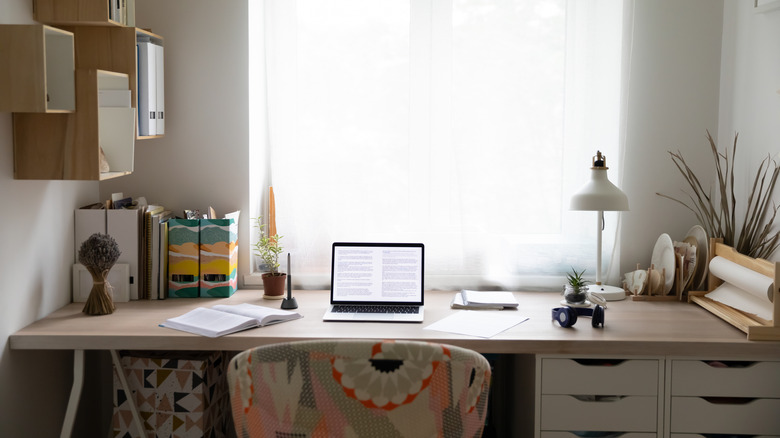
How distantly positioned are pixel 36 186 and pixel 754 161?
234 centimetres

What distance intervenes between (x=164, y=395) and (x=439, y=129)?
4.47 ft

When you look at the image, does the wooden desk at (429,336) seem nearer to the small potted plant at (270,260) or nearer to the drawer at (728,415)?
the drawer at (728,415)

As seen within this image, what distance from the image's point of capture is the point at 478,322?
2.58 metres

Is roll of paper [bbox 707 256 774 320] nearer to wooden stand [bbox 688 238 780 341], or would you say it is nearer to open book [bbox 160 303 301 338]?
wooden stand [bbox 688 238 780 341]

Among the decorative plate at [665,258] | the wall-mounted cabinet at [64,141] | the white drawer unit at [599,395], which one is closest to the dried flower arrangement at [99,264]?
the wall-mounted cabinet at [64,141]

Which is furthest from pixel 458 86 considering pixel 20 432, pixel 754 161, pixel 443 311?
pixel 20 432

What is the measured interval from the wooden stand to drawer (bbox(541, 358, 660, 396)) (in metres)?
0.31

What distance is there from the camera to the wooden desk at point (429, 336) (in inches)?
93.4

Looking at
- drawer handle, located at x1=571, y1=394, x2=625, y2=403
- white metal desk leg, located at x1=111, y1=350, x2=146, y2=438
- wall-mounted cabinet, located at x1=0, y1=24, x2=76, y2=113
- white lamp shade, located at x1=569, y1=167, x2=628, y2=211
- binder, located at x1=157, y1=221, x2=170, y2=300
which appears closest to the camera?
wall-mounted cabinet, located at x1=0, y1=24, x2=76, y2=113

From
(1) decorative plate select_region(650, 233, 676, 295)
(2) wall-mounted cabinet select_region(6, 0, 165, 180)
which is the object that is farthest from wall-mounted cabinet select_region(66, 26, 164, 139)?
(1) decorative plate select_region(650, 233, 676, 295)

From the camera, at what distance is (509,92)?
3.05 m

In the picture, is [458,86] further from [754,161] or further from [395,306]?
[754,161]

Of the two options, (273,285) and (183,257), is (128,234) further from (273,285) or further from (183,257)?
(273,285)

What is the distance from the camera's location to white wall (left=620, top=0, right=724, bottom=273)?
297 centimetres
